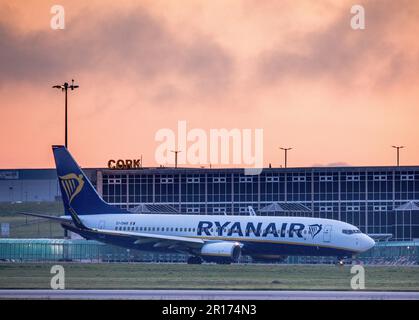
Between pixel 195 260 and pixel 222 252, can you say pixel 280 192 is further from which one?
pixel 222 252

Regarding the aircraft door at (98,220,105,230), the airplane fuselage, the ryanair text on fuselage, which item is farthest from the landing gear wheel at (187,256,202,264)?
the aircraft door at (98,220,105,230)

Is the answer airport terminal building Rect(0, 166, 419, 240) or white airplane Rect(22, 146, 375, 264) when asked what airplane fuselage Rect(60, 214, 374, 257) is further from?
airport terminal building Rect(0, 166, 419, 240)

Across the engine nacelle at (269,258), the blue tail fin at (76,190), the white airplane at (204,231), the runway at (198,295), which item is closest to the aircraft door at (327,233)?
the white airplane at (204,231)

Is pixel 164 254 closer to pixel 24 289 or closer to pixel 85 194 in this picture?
pixel 85 194

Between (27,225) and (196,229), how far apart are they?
7966cm

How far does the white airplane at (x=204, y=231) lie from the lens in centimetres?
7694

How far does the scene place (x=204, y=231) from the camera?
80.9 metres

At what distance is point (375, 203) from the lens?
345ft

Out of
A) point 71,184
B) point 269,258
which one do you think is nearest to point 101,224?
point 71,184

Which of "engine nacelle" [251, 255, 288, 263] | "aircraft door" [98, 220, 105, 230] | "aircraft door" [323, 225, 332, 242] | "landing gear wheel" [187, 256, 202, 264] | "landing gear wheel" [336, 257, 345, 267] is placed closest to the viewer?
"landing gear wheel" [336, 257, 345, 267]

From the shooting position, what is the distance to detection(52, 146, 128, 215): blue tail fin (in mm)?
86500

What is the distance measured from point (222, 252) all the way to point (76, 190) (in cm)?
1626

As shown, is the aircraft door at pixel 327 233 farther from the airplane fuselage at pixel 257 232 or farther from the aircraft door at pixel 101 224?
the aircraft door at pixel 101 224
